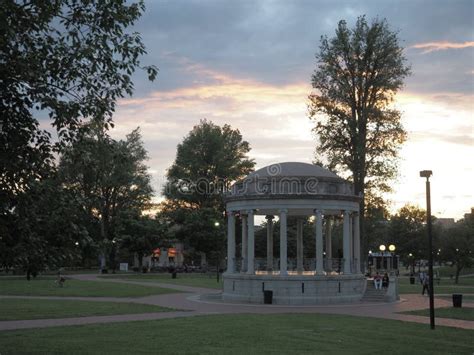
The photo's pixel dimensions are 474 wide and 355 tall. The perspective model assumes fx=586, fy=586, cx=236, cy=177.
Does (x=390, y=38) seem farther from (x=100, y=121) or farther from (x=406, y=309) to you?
(x=100, y=121)

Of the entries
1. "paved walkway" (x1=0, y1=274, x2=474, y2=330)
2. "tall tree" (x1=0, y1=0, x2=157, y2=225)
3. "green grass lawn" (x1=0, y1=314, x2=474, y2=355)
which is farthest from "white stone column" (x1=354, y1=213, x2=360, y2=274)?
"tall tree" (x1=0, y1=0, x2=157, y2=225)

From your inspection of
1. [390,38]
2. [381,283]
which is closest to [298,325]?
[381,283]

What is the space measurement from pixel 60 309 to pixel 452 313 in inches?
779

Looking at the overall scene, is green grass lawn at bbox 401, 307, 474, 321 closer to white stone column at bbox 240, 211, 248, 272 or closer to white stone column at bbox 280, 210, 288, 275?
white stone column at bbox 280, 210, 288, 275

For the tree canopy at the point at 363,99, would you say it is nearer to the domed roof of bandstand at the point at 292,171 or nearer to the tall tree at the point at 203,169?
the domed roof of bandstand at the point at 292,171

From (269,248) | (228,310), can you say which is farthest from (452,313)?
(269,248)

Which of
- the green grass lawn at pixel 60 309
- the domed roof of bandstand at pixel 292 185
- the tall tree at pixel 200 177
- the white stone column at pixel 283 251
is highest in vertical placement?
the tall tree at pixel 200 177

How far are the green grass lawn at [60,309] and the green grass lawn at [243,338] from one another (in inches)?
192

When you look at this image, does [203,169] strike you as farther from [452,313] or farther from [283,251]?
[452,313]

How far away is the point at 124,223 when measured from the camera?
261 feet

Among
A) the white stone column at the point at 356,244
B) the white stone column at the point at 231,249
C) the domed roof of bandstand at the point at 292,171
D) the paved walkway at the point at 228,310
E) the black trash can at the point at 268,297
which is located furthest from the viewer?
the white stone column at the point at 356,244

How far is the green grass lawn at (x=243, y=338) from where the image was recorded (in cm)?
1647

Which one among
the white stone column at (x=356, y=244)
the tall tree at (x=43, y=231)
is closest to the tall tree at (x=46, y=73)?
the tall tree at (x=43, y=231)

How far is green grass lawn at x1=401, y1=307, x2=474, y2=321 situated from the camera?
28516mm
